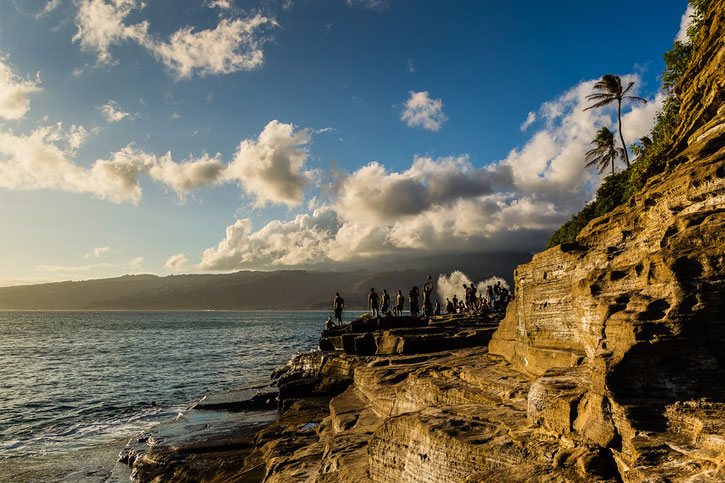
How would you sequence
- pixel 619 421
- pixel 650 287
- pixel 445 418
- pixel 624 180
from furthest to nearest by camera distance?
pixel 624 180, pixel 445 418, pixel 650 287, pixel 619 421

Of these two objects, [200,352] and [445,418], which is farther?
[200,352]

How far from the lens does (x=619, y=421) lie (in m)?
5.70

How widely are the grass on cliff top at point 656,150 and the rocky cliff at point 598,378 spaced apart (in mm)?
4055

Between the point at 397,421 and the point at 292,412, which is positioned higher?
the point at 397,421

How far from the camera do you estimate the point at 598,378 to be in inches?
240

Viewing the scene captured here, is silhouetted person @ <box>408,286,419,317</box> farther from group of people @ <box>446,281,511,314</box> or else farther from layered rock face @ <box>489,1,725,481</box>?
layered rock face @ <box>489,1,725,481</box>

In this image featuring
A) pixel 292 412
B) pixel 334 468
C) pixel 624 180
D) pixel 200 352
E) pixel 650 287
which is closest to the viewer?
pixel 650 287

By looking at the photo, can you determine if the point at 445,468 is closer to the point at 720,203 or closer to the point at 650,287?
the point at 650,287

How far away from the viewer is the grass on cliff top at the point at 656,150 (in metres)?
17.0

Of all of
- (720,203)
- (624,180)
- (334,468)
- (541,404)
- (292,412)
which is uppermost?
A: (624,180)

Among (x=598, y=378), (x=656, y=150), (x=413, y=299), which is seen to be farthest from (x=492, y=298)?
(x=598, y=378)

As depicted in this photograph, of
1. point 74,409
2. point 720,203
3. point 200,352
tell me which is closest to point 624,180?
point 720,203

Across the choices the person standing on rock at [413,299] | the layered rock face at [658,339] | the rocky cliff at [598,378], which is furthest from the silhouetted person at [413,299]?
the layered rock face at [658,339]

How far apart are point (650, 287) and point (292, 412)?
15624mm
